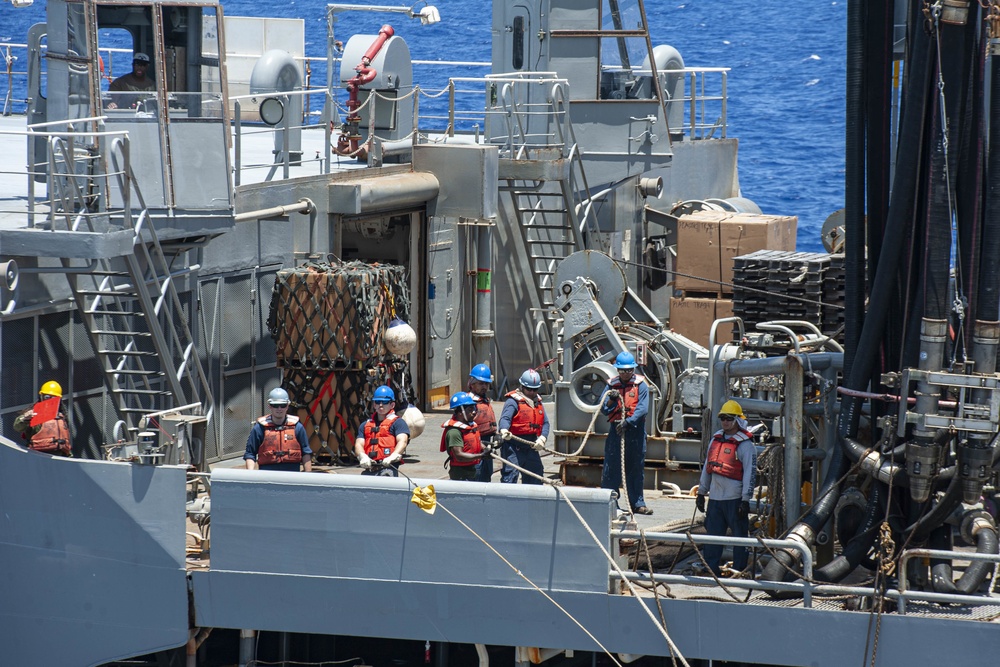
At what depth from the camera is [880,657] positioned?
464 inches

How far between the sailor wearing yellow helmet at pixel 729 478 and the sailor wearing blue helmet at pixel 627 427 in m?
1.91

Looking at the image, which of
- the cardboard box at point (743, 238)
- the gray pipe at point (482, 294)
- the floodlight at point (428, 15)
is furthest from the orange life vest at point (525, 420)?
the floodlight at point (428, 15)

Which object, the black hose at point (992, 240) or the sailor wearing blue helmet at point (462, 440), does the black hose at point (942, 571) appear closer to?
the black hose at point (992, 240)

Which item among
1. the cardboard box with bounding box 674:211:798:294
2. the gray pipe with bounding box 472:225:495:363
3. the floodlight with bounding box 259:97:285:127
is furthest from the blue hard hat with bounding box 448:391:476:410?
the floodlight with bounding box 259:97:285:127

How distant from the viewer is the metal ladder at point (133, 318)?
44.3ft

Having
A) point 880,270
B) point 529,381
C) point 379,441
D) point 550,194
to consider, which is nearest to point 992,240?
point 880,270

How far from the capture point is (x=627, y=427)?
49.2 feet

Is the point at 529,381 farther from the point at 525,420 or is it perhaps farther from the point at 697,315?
the point at 697,315

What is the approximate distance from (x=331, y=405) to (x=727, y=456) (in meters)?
5.39

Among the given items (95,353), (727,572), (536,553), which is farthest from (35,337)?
(727,572)

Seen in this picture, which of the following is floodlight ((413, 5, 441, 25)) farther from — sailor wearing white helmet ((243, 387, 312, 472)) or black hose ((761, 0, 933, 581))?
black hose ((761, 0, 933, 581))

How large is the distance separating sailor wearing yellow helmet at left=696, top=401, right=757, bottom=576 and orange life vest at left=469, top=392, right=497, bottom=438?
8.16 feet

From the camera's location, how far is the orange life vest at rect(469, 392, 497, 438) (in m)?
14.4

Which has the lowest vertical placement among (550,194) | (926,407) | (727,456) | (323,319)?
(727,456)
